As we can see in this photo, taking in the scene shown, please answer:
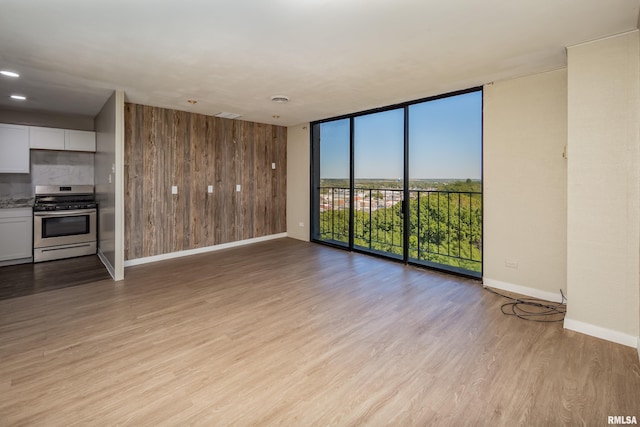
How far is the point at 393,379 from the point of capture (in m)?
2.06

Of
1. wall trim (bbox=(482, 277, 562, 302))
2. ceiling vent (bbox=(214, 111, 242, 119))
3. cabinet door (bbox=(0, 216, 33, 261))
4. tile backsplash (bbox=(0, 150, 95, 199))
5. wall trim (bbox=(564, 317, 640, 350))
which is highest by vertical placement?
ceiling vent (bbox=(214, 111, 242, 119))

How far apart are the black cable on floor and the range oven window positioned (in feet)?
20.3

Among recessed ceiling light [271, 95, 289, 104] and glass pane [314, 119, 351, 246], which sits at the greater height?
recessed ceiling light [271, 95, 289, 104]

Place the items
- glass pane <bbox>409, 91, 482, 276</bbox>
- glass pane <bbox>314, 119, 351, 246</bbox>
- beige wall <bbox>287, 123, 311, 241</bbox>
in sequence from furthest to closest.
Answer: beige wall <bbox>287, 123, 311, 241</bbox>
glass pane <bbox>314, 119, 351, 246</bbox>
glass pane <bbox>409, 91, 482, 276</bbox>

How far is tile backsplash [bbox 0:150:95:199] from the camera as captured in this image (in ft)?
16.8

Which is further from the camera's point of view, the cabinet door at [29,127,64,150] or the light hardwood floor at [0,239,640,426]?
the cabinet door at [29,127,64,150]

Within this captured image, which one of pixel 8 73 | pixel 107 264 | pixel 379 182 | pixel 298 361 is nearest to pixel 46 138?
pixel 8 73

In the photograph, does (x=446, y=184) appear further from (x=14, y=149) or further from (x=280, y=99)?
(x=14, y=149)

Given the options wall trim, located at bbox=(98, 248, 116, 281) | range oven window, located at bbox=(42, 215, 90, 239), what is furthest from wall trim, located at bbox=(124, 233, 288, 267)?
range oven window, located at bbox=(42, 215, 90, 239)

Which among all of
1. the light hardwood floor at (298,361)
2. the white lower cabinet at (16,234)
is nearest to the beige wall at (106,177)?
the white lower cabinet at (16,234)

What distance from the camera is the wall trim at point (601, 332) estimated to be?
2.47m

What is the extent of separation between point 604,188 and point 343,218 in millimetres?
3981

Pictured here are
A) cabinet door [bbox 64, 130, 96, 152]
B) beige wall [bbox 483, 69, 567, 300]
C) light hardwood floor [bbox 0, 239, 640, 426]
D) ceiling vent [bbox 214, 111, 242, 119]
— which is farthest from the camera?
ceiling vent [bbox 214, 111, 242, 119]

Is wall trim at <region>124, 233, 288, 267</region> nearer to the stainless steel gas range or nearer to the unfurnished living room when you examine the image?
the unfurnished living room
